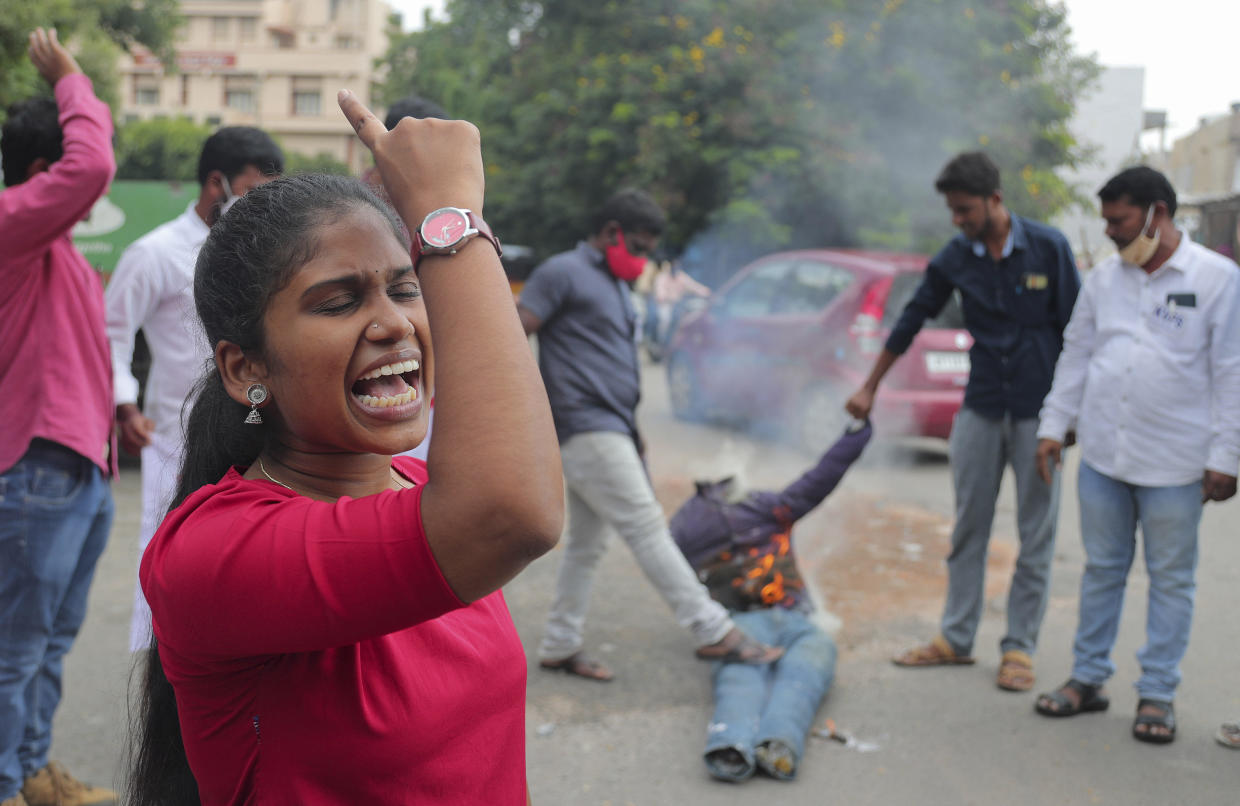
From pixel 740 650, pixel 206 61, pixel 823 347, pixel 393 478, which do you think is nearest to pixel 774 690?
pixel 740 650

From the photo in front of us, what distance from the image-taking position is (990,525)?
4691 millimetres

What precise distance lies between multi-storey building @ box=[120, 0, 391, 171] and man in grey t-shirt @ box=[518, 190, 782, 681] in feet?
198

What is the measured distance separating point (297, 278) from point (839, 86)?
662 inches

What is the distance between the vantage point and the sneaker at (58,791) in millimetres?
3281

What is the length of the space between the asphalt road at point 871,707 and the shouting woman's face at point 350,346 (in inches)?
64.2

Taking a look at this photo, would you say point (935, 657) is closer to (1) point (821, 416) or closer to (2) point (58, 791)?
(2) point (58, 791)

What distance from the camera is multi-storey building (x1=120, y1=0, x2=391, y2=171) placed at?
212 feet

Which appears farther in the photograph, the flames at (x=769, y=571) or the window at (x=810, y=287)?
the window at (x=810, y=287)

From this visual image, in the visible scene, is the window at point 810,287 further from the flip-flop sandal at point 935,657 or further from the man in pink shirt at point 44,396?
the man in pink shirt at point 44,396

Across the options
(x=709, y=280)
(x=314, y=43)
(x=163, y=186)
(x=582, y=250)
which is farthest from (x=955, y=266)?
(x=314, y=43)

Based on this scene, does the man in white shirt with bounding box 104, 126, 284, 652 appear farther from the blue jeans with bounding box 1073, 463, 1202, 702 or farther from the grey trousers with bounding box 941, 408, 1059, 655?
the blue jeans with bounding box 1073, 463, 1202, 702

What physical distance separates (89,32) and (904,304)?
9.91 m

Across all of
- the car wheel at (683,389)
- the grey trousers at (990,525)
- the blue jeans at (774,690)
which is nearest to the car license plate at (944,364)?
the car wheel at (683,389)

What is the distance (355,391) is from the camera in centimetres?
133
